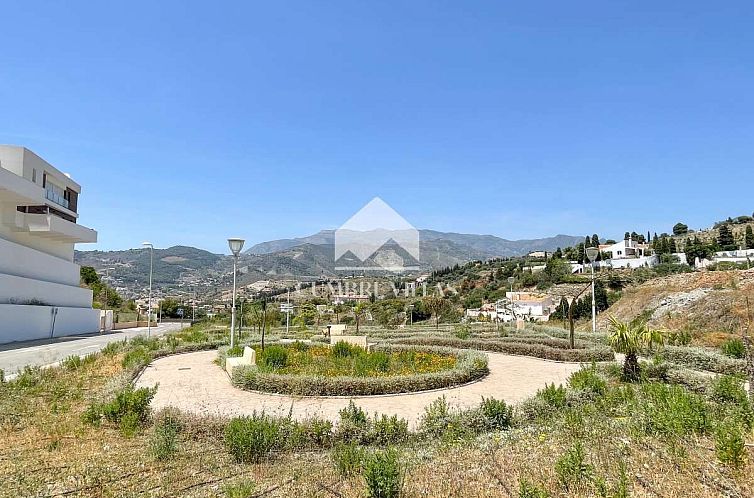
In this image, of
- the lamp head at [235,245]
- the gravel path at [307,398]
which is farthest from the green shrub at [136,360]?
the lamp head at [235,245]

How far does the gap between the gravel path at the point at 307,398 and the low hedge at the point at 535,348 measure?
998mm

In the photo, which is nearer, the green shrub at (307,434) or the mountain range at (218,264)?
the green shrub at (307,434)

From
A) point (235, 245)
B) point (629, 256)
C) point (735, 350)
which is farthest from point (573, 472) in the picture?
point (629, 256)

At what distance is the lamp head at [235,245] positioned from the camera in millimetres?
Result: 14081

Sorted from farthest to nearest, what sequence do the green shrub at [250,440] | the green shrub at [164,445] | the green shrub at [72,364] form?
the green shrub at [72,364] < the green shrub at [250,440] < the green shrub at [164,445]

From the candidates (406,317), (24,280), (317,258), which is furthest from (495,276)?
(24,280)

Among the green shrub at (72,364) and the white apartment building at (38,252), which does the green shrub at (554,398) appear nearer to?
the green shrub at (72,364)

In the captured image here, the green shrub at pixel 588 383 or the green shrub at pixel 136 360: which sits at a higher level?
the green shrub at pixel 588 383

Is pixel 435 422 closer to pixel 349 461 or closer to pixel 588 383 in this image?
pixel 349 461

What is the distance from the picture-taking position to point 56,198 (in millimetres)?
33969

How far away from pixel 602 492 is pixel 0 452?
270 inches

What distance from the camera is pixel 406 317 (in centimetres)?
4119

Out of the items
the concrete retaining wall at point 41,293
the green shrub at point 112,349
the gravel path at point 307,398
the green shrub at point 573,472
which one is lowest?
the gravel path at point 307,398

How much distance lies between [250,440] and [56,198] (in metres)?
36.8
